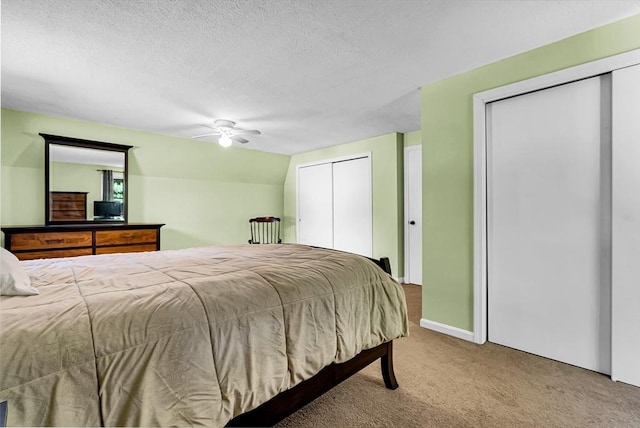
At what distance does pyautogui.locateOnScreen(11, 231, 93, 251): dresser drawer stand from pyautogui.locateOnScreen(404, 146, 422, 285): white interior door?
4167 mm

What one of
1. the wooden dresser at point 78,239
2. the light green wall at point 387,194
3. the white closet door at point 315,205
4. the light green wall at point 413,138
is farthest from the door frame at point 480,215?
the wooden dresser at point 78,239

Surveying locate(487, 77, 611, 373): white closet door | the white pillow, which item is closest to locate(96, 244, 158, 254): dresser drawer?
the white pillow

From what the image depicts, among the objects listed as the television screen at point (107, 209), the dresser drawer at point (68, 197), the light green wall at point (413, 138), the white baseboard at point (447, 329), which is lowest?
the white baseboard at point (447, 329)

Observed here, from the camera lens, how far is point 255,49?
2.11m

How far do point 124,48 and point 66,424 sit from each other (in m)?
2.26

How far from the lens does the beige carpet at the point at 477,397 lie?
1566 mm

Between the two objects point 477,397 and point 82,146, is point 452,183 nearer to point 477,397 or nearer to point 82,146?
point 477,397

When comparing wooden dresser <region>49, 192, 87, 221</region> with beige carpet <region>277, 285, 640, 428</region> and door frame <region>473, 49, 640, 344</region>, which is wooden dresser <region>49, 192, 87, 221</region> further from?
door frame <region>473, 49, 640, 344</region>

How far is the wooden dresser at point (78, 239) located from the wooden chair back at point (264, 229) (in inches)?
71.9

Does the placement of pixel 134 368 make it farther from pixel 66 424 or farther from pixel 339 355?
pixel 339 355

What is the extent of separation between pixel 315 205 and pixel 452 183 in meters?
3.16

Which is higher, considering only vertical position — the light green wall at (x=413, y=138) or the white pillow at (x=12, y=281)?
the light green wall at (x=413, y=138)

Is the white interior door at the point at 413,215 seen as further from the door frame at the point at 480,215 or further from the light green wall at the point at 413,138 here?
the door frame at the point at 480,215

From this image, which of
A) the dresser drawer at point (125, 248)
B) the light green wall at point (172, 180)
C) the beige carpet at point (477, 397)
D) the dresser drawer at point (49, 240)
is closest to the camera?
the beige carpet at point (477, 397)
